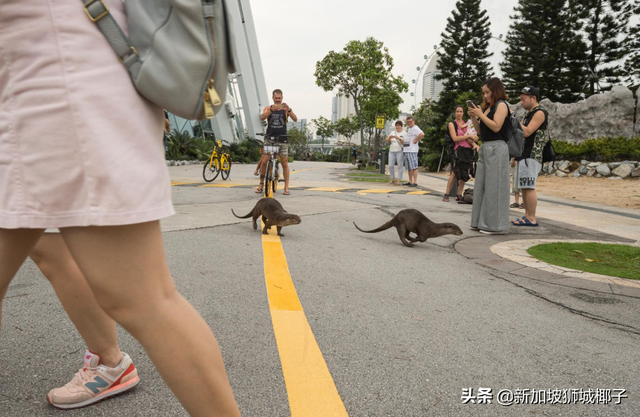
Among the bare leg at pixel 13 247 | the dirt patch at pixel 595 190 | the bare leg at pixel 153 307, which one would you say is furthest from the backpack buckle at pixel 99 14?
the dirt patch at pixel 595 190

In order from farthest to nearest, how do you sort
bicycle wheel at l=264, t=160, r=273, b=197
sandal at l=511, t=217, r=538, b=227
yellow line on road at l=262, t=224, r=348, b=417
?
1. bicycle wheel at l=264, t=160, r=273, b=197
2. sandal at l=511, t=217, r=538, b=227
3. yellow line on road at l=262, t=224, r=348, b=417

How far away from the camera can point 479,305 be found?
10.3 feet

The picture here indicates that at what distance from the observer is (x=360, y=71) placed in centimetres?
3203

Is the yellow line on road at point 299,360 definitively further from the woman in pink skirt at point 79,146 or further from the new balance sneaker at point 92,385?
the woman in pink skirt at point 79,146

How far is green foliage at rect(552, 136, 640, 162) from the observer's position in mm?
18047

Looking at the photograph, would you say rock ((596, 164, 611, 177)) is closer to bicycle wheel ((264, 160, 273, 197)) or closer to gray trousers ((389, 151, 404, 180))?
gray trousers ((389, 151, 404, 180))

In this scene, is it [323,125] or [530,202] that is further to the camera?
[323,125]

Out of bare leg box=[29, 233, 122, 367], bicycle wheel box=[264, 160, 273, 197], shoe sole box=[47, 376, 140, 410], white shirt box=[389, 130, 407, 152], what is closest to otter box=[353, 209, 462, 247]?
shoe sole box=[47, 376, 140, 410]

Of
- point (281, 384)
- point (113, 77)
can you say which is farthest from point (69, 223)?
point (281, 384)

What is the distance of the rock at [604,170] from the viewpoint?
18.1 meters

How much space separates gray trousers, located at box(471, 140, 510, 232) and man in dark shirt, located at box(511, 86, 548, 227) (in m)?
0.74

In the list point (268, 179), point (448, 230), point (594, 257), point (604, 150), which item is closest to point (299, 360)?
point (448, 230)

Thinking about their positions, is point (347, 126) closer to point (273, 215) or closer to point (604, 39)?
point (604, 39)

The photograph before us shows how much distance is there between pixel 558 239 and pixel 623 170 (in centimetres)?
1448
